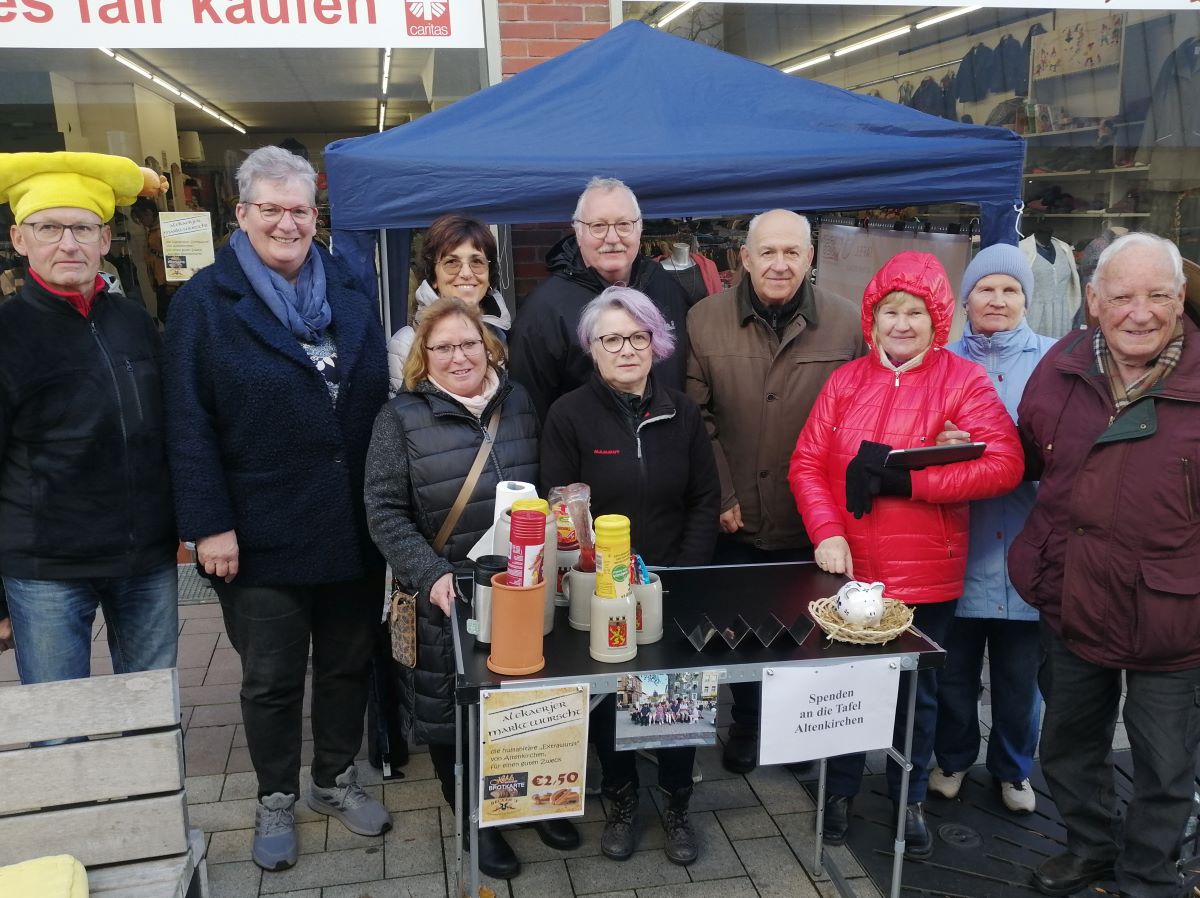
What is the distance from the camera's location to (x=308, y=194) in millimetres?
2721

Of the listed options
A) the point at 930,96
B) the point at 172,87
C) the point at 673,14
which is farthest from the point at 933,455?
the point at 172,87

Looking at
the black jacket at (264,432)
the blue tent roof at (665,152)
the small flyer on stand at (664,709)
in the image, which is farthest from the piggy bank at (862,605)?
the blue tent roof at (665,152)

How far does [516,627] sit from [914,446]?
1300 millimetres

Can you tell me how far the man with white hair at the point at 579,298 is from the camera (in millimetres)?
3189

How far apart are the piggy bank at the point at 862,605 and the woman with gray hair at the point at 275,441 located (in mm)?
1422

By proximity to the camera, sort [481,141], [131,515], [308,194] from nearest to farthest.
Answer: [131,515] → [308,194] → [481,141]

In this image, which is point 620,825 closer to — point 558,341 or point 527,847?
point 527,847

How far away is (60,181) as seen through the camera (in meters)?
2.38

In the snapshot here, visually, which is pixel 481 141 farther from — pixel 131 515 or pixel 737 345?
pixel 131 515

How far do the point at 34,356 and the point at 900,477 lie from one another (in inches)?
91.0

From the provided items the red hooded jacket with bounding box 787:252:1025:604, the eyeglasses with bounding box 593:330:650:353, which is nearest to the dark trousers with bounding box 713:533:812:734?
the red hooded jacket with bounding box 787:252:1025:604

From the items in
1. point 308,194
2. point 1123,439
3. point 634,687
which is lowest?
point 634,687

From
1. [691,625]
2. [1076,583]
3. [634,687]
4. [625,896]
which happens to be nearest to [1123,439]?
[1076,583]

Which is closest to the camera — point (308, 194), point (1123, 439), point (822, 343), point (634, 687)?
point (634, 687)
